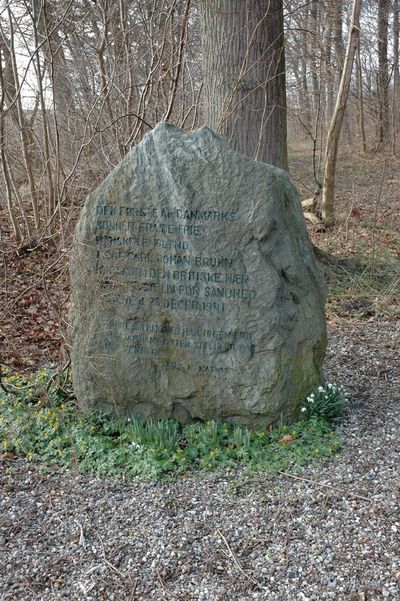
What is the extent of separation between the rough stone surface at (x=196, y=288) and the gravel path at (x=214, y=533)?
64cm

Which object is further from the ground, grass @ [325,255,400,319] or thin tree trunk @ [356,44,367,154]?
thin tree trunk @ [356,44,367,154]

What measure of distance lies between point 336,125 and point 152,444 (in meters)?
7.19

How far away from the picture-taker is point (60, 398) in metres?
5.02

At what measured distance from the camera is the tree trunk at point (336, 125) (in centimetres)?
926

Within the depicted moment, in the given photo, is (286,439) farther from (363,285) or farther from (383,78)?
(383,78)

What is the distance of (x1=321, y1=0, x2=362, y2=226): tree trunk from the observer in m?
9.26

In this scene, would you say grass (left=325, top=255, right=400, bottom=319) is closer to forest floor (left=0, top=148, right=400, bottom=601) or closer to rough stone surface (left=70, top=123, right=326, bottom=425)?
forest floor (left=0, top=148, right=400, bottom=601)

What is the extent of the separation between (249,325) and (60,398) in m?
1.74

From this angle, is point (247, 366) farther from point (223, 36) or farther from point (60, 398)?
point (223, 36)

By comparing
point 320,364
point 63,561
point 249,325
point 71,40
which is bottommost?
point 63,561

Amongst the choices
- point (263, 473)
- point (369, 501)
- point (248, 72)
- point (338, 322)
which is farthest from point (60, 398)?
point (248, 72)

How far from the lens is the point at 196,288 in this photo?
431 cm

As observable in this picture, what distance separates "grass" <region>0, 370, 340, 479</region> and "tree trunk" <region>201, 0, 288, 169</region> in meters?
3.66

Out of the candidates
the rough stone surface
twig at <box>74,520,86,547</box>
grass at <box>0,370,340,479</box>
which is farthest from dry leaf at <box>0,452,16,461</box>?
twig at <box>74,520,86,547</box>
